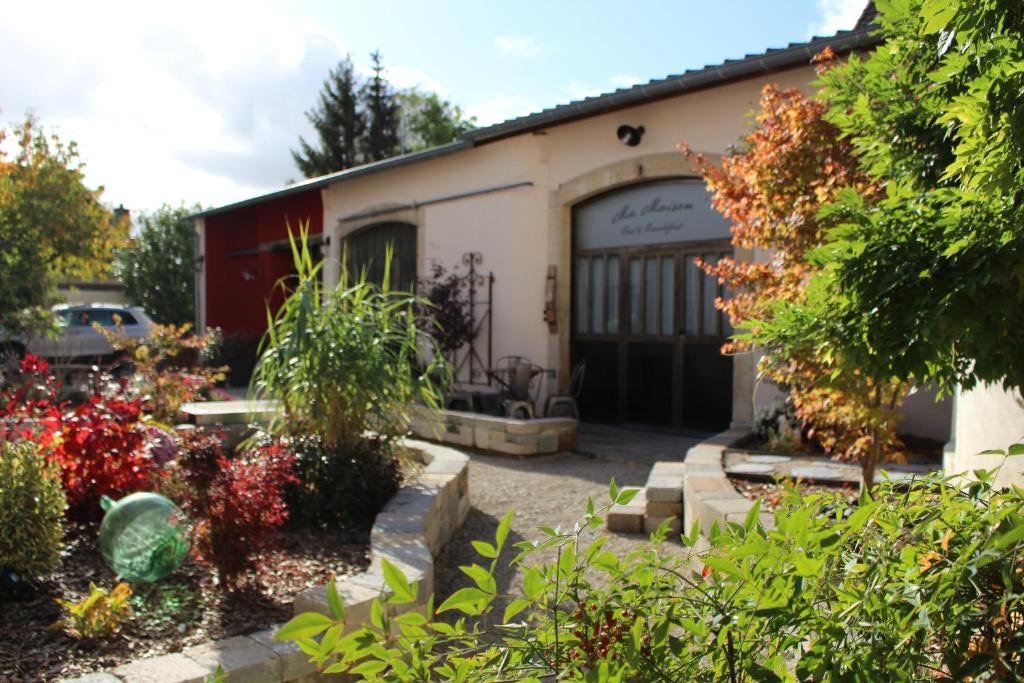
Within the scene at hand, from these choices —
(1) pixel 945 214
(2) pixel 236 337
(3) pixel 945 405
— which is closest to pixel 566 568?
(1) pixel 945 214

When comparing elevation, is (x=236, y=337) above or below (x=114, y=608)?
above

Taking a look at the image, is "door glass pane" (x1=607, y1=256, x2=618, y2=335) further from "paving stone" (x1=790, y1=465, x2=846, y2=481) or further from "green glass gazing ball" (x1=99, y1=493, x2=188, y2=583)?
"green glass gazing ball" (x1=99, y1=493, x2=188, y2=583)

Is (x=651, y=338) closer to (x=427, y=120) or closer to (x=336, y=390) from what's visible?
(x=336, y=390)

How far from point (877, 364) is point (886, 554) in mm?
1001

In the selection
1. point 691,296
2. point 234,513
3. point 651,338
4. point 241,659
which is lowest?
point 241,659

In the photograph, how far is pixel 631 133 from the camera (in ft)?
30.2

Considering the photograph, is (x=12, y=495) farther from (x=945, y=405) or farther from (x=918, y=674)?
(x=945, y=405)

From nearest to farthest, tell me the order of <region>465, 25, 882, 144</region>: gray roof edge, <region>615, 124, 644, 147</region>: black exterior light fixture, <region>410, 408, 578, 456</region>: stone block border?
1. <region>465, 25, 882, 144</region>: gray roof edge
2. <region>410, 408, 578, 456</region>: stone block border
3. <region>615, 124, 644, 147</region>: black exterior light fixture

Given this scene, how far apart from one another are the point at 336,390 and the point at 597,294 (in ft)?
18.9

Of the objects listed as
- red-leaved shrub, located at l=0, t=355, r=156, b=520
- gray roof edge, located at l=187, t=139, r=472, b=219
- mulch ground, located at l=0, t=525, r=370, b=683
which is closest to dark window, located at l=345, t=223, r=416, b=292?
gray roof edge, located at l=187, t=139, r=472, b=219

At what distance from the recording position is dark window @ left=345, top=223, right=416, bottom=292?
42.2 feet

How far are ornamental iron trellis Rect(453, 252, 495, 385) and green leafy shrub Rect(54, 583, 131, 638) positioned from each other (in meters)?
8.17

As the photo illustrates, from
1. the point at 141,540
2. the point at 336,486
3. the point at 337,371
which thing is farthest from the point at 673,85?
the point at 141,540

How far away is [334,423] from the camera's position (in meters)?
4.92
